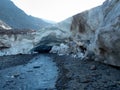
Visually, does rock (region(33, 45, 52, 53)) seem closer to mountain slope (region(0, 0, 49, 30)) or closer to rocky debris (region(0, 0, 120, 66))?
rocky debris (region(0, 0, 120, 66))

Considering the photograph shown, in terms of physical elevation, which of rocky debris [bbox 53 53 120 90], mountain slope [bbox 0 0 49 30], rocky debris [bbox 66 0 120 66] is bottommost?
rocky debris [bbox 53 53 120 90]

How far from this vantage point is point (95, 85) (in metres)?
14.9

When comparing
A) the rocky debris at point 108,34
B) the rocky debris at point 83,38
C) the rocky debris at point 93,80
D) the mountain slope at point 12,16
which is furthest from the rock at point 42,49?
the mountain slope at point 12,16

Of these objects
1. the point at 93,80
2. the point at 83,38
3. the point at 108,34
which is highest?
the point at 83,38

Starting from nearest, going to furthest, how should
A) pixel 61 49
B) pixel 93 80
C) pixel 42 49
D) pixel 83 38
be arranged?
pixel 93 80 < pixel 83 38 < pixel 61 49 < pixel 42 49

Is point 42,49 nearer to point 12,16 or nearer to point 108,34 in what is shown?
point 108,34

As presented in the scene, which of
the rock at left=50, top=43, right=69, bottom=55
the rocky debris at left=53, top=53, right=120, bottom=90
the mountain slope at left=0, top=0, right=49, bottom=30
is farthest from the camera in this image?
the mountain slope at left=0, top=0, right=49, bottom=30

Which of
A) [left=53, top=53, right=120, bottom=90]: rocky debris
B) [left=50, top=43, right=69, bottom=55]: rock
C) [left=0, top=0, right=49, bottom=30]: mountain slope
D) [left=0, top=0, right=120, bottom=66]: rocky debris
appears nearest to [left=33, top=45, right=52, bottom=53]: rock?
[left=0, top=0, right=120, bottom=66]: rocky debris

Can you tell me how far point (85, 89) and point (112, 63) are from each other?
17.4ft

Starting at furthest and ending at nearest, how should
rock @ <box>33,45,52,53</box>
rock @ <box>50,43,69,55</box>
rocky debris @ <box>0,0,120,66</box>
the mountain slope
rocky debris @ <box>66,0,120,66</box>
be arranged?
the mountain slope
rock @ <box>33,45,52,53</box>
rock @ <box>50,43,69,55</box>
rocky debris @ <box>0,0,120,66</box>
rocky debris @ <box>66,0,120,66</box>

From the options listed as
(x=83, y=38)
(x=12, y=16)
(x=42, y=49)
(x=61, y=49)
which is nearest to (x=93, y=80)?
(x=83, y=38)

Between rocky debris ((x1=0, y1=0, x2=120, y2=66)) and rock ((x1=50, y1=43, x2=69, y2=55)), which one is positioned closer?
rocky debris ((x1=0, y1=0, x2=120, y2=66))

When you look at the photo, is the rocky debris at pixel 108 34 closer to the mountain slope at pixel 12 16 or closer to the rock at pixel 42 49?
the rock at pixel 42 49

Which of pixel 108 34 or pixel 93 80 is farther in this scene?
pixel 108 34
